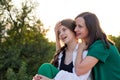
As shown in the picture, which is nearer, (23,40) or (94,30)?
(94,30)

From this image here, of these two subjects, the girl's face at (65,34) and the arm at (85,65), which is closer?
the arm at (85,65)

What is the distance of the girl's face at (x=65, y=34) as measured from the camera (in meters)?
4.21

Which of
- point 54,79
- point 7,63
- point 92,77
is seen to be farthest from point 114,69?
point 7,63

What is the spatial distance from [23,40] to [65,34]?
856 centimetres

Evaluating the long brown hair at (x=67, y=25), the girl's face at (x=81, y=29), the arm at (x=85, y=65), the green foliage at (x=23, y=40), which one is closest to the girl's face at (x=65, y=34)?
the long brown hair at (x=67, y=25)

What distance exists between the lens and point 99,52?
12.1 ft

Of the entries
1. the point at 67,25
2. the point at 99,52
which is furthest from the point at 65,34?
the point at 99,52

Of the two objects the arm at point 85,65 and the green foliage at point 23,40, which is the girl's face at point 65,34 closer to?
the arm at point 85,65

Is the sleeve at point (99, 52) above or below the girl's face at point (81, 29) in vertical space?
below

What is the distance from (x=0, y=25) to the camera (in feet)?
39.2

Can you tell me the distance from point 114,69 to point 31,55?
8.65 meters

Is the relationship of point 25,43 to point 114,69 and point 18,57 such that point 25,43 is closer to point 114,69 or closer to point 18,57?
point 18,57

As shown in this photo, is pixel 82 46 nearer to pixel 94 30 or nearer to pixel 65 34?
pixel 94 30

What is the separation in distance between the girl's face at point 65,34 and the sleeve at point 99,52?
55 cm
